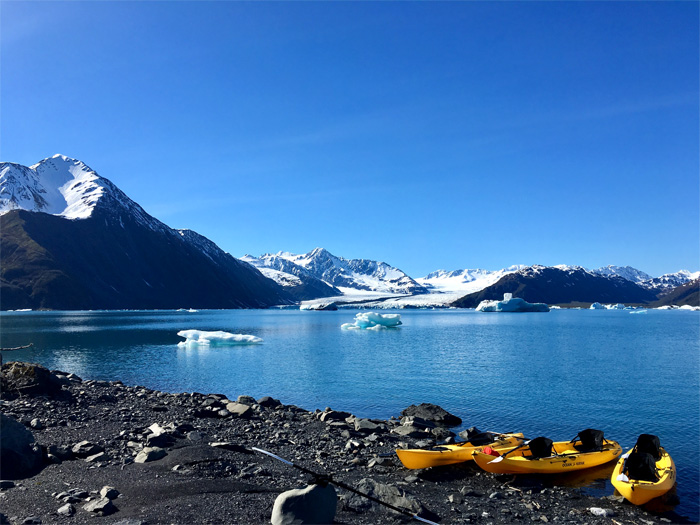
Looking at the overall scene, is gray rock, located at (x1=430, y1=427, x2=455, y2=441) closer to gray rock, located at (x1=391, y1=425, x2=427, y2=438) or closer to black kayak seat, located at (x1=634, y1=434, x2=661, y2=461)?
gray rock, located at (x1=391, y1=425, x2=427, y2=438)

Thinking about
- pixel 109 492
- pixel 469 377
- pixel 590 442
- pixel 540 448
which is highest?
pixel 109 492

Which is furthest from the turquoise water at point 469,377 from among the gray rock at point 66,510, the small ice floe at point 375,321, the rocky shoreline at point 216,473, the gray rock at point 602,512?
the small ice floe at point 375,321

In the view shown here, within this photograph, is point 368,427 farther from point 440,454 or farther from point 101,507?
point 101,507

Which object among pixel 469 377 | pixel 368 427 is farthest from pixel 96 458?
pixel 469 377

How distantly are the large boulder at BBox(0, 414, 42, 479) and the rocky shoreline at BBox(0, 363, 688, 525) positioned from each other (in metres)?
0.04

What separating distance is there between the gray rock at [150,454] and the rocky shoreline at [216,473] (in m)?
0.04

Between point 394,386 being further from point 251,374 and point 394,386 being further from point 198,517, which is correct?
point 198,517

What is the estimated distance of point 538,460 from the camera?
17109mm

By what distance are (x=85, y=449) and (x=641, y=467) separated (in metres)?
20.6

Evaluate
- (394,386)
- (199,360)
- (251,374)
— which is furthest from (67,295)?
(394,386)

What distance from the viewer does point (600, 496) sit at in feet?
52.0

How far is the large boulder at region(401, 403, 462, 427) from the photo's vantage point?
26.1 metres

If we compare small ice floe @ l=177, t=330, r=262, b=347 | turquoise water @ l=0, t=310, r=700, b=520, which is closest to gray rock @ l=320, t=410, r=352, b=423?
turquoise water @ l=0, t=310, r=700, b=520

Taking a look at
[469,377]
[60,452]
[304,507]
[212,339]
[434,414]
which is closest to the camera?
[304,507]
